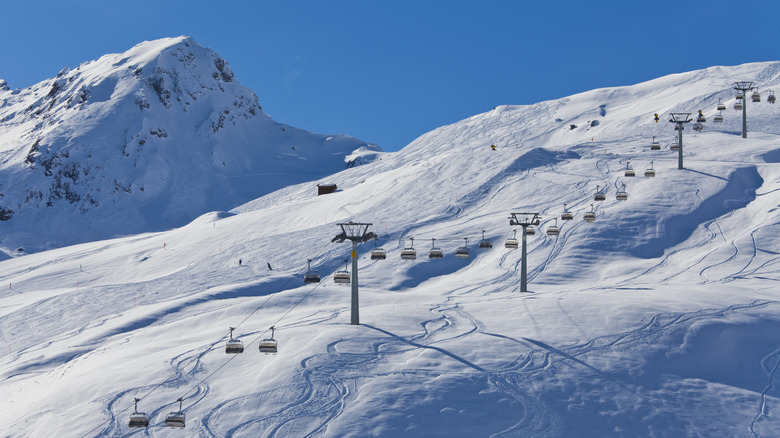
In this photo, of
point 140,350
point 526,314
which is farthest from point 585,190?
point 140,350

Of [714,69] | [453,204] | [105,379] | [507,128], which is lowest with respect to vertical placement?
[105,379]

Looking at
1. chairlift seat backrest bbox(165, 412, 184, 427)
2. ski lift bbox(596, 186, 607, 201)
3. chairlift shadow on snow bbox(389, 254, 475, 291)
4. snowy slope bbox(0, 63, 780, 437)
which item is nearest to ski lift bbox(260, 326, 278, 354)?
snowy slope bbox(0, 63, 780, 437)

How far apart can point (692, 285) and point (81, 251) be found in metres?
55.6

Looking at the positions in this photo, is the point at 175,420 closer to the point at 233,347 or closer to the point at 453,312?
the point at 233,347

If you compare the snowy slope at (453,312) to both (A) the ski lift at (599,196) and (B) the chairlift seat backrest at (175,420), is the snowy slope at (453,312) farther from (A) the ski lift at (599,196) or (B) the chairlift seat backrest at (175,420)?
(B) the chairlift seat backrest at (175,420)

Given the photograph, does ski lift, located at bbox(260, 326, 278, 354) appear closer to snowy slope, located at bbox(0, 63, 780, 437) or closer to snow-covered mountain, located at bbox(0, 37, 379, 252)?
snowy slope, located at bbox(0, 63, 780, 437)

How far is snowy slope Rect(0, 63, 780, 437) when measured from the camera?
72.2 ft

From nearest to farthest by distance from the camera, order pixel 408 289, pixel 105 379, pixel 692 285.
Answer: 1. pixel 105 379
2. pixel 692 285
3. pixel 408 289

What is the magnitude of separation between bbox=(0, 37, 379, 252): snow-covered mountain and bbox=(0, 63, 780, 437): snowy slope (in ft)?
96.4

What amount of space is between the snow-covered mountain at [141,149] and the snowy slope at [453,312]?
96.4 feet

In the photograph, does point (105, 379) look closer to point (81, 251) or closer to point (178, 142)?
point (81, 251)

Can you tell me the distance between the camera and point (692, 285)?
114ft

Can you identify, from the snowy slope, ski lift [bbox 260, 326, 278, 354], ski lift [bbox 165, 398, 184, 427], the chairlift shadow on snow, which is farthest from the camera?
the chairlift shadow on snow

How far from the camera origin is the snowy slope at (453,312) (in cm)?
2202
